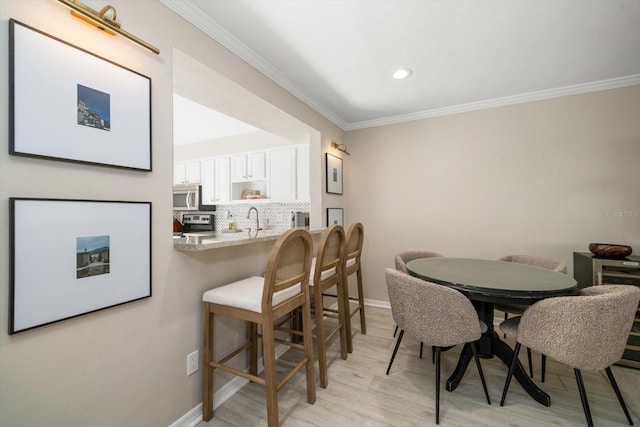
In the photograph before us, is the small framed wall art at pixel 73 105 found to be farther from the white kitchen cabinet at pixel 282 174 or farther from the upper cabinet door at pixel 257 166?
the upper cabinet door at pixel 257 166

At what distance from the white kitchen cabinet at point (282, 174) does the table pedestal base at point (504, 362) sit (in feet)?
8.29

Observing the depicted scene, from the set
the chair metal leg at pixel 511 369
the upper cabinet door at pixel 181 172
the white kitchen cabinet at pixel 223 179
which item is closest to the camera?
the chair metal leg at pixel 511 369

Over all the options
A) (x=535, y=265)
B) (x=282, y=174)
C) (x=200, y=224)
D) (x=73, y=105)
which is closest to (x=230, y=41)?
(x=73, y=105)

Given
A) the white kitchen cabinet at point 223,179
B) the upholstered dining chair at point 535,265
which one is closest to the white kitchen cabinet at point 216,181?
the white kitchen cabinet at point 223,179

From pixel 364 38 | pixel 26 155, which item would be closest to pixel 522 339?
pixel 364 38

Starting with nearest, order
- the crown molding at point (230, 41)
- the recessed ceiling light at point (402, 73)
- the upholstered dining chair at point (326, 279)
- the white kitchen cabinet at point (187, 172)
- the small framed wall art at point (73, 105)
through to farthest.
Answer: the small framed wall art at point (73, 105) < the crown molding at point (230, 41) < the upholstered dining chair at point (326, 279) < the recessed ceiling light at point (402, 73) < the white kitchen cabinet at point (187, 172)

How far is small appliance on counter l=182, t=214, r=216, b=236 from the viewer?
4.52m

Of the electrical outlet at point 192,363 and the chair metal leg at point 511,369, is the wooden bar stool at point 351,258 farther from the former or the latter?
the electrical outlet at point 192,363

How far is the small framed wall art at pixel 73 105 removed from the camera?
3.10 feet

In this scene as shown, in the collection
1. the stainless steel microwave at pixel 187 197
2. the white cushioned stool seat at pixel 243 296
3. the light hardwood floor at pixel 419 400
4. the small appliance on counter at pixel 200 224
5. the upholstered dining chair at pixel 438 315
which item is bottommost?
the light hardwood floor at pixel 419 400

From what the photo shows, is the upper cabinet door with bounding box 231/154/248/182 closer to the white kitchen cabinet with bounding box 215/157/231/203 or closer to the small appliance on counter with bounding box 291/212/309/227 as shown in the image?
the white kitchen cabinet with bounding box 215/157/231/203

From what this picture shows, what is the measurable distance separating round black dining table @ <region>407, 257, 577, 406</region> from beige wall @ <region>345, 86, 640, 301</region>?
95 centimetres

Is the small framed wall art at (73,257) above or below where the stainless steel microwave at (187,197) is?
below

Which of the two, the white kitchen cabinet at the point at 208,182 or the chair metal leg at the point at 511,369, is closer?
the chair metal leg at the point at 511,369
